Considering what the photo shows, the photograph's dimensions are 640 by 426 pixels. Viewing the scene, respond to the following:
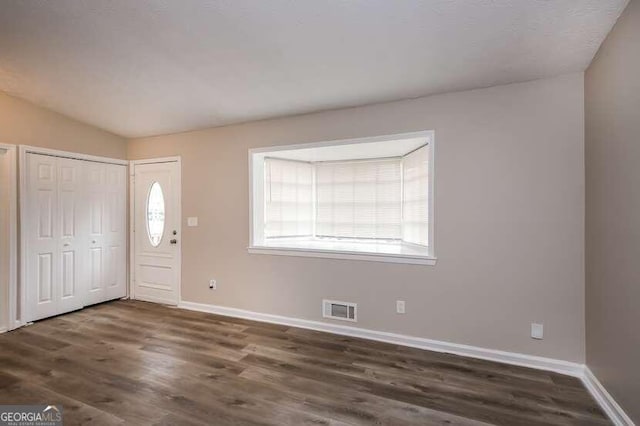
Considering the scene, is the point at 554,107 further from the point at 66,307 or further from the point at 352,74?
the point at 66,307

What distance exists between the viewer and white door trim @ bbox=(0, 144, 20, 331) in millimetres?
3797

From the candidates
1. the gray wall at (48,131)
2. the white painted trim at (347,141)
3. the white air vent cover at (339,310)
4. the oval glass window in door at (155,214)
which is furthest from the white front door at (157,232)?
the white air vent cover at (339,310)

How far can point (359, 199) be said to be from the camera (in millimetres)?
4555

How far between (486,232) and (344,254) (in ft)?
4.77

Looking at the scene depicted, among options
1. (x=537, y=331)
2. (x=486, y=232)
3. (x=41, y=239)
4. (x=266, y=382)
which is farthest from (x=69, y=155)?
(x=537, y=331)

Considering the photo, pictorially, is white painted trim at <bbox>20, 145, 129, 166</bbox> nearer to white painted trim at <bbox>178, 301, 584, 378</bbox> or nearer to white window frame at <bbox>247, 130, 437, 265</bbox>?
white window frame at <bbox>247, 130, 437, 265</bbox>

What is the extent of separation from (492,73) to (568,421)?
2654 mm

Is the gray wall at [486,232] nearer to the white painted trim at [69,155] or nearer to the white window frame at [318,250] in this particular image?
the white window frame at [318,250]

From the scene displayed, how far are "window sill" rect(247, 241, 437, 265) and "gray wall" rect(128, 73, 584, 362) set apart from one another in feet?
0.21

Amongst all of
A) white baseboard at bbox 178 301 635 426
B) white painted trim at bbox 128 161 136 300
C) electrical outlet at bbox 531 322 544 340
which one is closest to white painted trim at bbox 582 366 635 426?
white baseboard at bbox 178 301 635 426

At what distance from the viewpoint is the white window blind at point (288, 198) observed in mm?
4590

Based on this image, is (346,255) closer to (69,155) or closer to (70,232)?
(70,232)

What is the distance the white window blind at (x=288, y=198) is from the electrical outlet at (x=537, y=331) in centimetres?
293

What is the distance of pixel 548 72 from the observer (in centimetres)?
271
